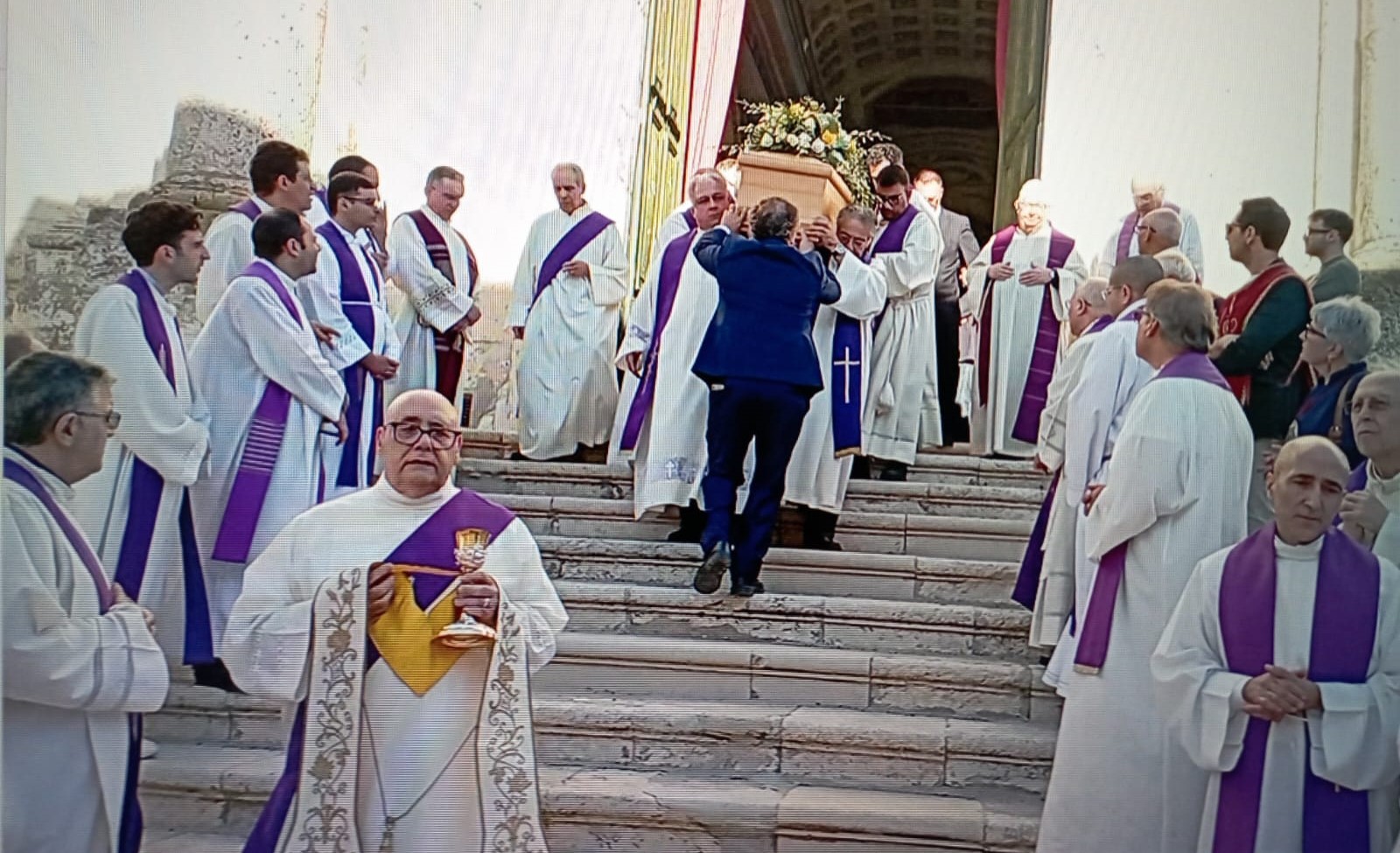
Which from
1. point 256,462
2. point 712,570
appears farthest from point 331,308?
point 712,570

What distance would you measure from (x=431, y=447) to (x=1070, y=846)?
4.72 ft

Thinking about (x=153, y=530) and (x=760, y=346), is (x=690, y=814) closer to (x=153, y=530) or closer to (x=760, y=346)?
(x=153, y=530)

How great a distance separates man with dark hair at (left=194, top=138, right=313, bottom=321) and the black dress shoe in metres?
1.19

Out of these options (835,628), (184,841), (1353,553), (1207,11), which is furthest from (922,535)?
(184,841)

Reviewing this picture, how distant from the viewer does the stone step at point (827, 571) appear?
3232 millimetres

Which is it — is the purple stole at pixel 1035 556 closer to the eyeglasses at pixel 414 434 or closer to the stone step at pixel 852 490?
the stone step at pixel 852 490

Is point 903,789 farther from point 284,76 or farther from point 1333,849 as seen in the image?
point 284,76

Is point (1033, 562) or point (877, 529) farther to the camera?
point (877, 529)

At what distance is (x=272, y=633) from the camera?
2.79 m

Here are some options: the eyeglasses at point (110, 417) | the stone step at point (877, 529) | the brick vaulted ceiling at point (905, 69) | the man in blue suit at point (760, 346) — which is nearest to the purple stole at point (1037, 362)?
the brick vaulted ceiling at point (905, 69)

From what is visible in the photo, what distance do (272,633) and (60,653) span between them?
1.29ft

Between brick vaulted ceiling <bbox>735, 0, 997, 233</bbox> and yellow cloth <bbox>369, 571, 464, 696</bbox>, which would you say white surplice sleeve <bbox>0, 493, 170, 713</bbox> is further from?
brick vaulted ceiling <bbox>735, 0, 997, 233</bbox>

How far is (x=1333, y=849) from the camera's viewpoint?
8.62 feet

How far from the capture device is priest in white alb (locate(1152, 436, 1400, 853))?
2.61 meters
